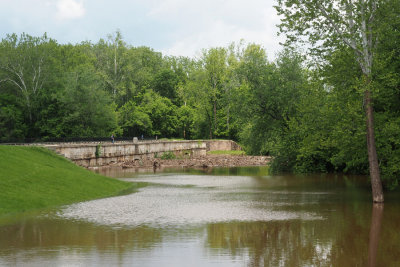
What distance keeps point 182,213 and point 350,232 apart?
311 inches

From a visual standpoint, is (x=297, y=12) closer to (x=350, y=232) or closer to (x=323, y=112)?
(x=323, y=112)

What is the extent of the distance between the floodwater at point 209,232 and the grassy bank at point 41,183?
168 centimetres

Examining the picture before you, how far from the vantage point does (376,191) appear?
27.1 m

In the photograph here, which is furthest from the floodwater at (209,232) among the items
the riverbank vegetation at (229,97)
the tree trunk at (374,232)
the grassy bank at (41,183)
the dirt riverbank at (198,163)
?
the dirt riverbank at (198,163)

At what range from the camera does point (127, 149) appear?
6806 centimetres

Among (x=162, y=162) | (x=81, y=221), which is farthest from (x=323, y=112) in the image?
(x=162, y=162)

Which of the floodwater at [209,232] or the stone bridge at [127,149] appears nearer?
the floodwater at [209,232]

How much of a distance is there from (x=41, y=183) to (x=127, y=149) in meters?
39.8

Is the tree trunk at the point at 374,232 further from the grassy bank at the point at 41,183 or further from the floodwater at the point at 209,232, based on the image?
the grassy bank at the point at 41,183

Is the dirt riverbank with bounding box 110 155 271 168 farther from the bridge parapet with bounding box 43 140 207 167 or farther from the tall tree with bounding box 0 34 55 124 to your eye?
the tall tree with bounding box 0 34 55 124

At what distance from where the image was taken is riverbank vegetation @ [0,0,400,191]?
28.3 meters

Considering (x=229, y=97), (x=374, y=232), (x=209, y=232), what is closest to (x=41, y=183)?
(x=209, y=232)

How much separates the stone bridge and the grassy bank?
19.4 ft

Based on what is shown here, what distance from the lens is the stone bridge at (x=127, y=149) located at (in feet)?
181
